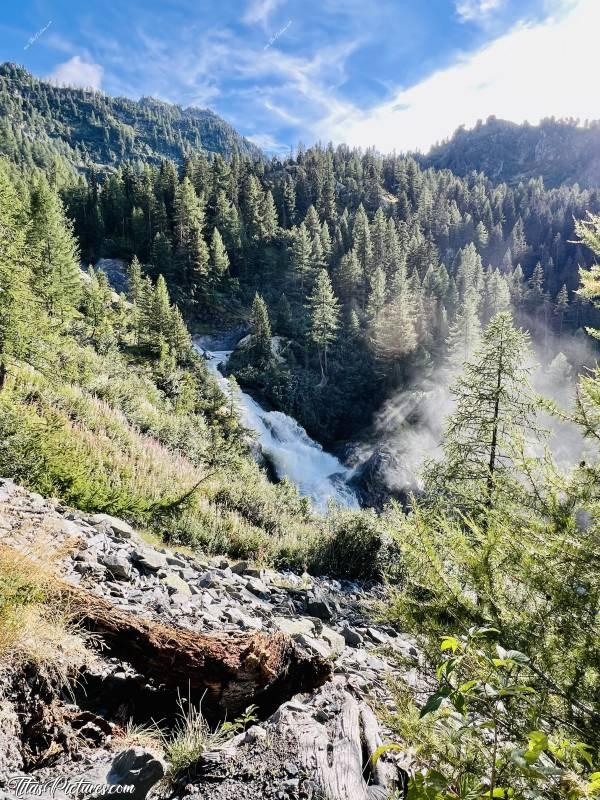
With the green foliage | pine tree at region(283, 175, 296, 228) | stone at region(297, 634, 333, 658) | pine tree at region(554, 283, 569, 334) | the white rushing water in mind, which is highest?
pine tree at region(283, 175, 296, 228)

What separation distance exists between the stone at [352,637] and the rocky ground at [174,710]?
0.04 feet

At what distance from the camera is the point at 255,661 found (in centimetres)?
292

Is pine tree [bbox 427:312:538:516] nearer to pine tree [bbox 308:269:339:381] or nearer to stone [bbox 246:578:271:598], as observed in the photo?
stone [bbox 246:578:271:598]

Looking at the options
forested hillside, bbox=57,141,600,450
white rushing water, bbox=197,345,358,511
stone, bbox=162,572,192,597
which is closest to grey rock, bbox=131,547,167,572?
stone, bbox=162,572,192,597

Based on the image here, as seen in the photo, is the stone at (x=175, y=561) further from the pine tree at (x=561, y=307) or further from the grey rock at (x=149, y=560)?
the pine tree at (x=561, y=307)

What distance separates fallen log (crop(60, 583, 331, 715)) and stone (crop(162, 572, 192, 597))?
4.13 ft

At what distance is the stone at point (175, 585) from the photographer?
4.24m

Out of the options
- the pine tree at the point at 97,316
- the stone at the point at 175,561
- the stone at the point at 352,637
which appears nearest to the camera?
the stone at the point at 352,637

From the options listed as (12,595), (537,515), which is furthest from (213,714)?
(537,515)

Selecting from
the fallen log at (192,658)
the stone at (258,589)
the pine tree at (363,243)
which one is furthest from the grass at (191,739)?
the pine tree at (363,243)

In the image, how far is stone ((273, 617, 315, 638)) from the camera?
4.27m

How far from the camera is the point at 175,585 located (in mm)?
4410

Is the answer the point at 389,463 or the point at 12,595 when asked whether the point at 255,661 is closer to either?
the point at 12,595

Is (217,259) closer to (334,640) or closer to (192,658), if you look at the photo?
(334,640)
